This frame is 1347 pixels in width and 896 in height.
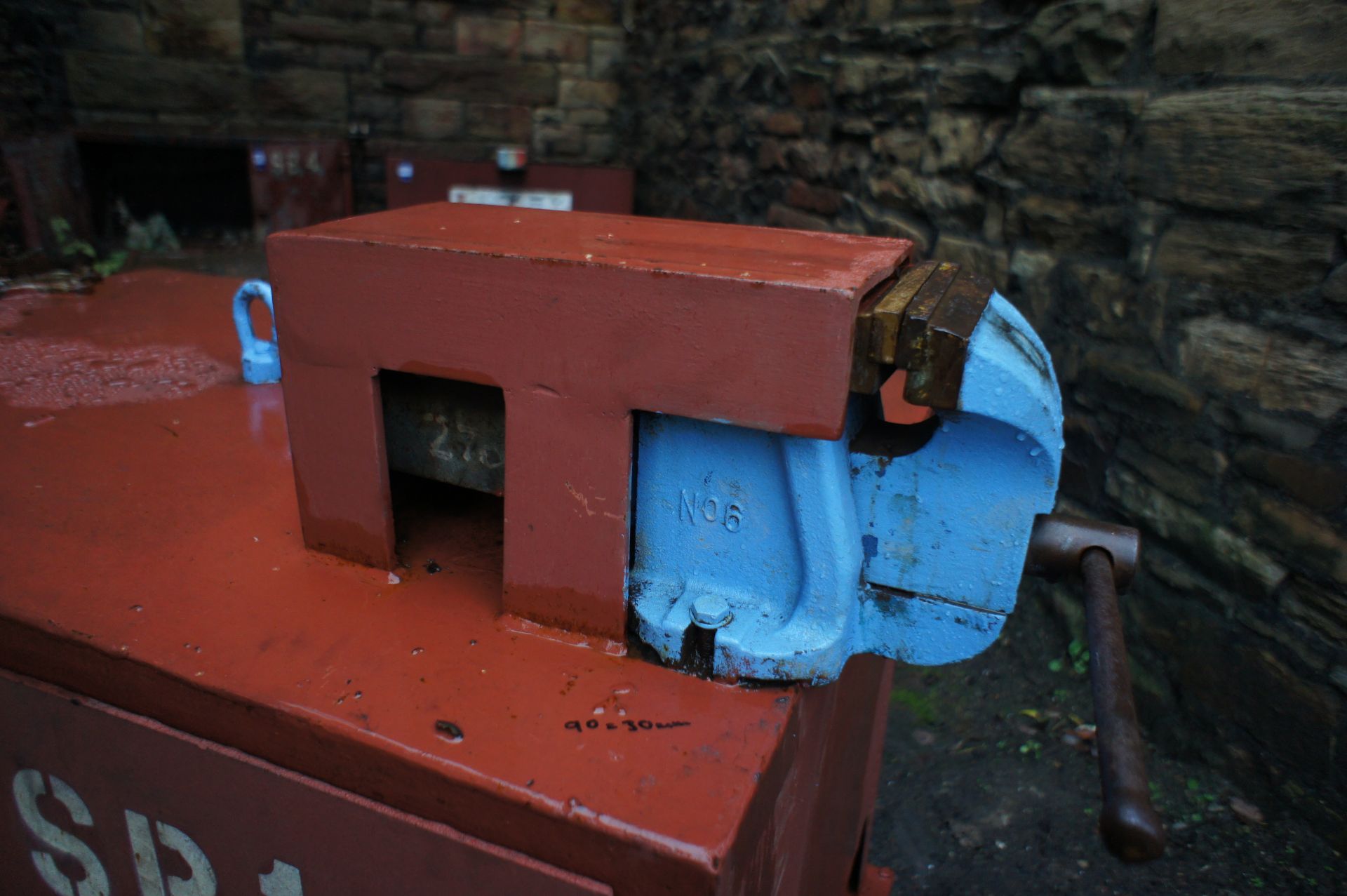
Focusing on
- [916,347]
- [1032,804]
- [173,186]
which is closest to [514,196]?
[173,186]

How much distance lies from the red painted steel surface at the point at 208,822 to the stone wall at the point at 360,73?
14.3 ft

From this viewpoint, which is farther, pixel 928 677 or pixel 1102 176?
pixel 928 677

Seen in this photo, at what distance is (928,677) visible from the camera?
2.93m

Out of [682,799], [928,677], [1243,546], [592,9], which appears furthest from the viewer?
[592,9]

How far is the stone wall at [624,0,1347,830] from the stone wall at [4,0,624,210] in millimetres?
2861

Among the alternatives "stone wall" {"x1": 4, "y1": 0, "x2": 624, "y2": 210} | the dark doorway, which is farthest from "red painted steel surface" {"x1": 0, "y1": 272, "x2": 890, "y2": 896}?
"stone wall" {"x1": 4, "y1": 0, "x2": 624, "y2": 210}

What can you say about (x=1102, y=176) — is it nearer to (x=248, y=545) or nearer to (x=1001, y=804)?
(x=1001, y=804)

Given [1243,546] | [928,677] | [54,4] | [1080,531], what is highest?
[54,4]

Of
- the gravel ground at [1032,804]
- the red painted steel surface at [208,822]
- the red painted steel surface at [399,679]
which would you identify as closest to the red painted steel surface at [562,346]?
the red painted steel surface at [399,679]

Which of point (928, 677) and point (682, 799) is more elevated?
point (682, 799)

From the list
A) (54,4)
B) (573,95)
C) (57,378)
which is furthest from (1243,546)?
(54,4)

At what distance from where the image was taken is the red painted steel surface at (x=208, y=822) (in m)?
0.94

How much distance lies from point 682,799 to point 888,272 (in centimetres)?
66

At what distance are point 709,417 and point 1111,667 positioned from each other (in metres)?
0.46
